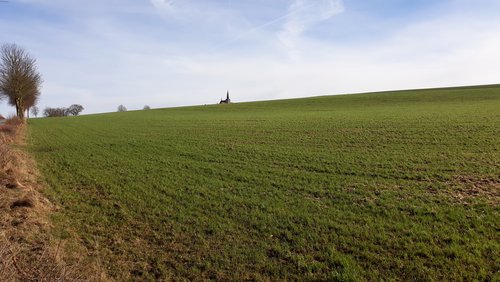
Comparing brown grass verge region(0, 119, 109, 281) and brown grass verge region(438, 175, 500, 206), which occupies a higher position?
brown grass verge region(0, 119, 109, 281)

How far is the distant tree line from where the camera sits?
12006cm

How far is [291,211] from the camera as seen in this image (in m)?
9.45

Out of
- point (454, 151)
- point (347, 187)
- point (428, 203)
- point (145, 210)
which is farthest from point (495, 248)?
point (454, 151)

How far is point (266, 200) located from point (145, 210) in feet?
12.5

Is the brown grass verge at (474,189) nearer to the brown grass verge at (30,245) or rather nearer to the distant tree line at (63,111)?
the brown grass verge at (30,245)

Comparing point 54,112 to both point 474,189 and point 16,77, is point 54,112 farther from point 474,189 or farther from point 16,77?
point 474,189

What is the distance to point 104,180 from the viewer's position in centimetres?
1345

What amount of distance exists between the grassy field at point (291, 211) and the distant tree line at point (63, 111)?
12014 centimetres

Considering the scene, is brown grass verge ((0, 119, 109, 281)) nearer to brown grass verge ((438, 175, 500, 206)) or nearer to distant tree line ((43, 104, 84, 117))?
brown grass verge ((438, 175, 500, 206))

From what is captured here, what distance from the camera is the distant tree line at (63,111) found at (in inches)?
4727

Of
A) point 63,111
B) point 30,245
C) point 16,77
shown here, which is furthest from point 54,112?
point 30,245

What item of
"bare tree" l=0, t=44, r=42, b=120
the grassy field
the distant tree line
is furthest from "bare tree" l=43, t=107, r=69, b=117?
the grassy field

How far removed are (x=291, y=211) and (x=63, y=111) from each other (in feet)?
456

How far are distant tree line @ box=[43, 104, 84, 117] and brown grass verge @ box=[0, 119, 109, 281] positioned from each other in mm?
125867
